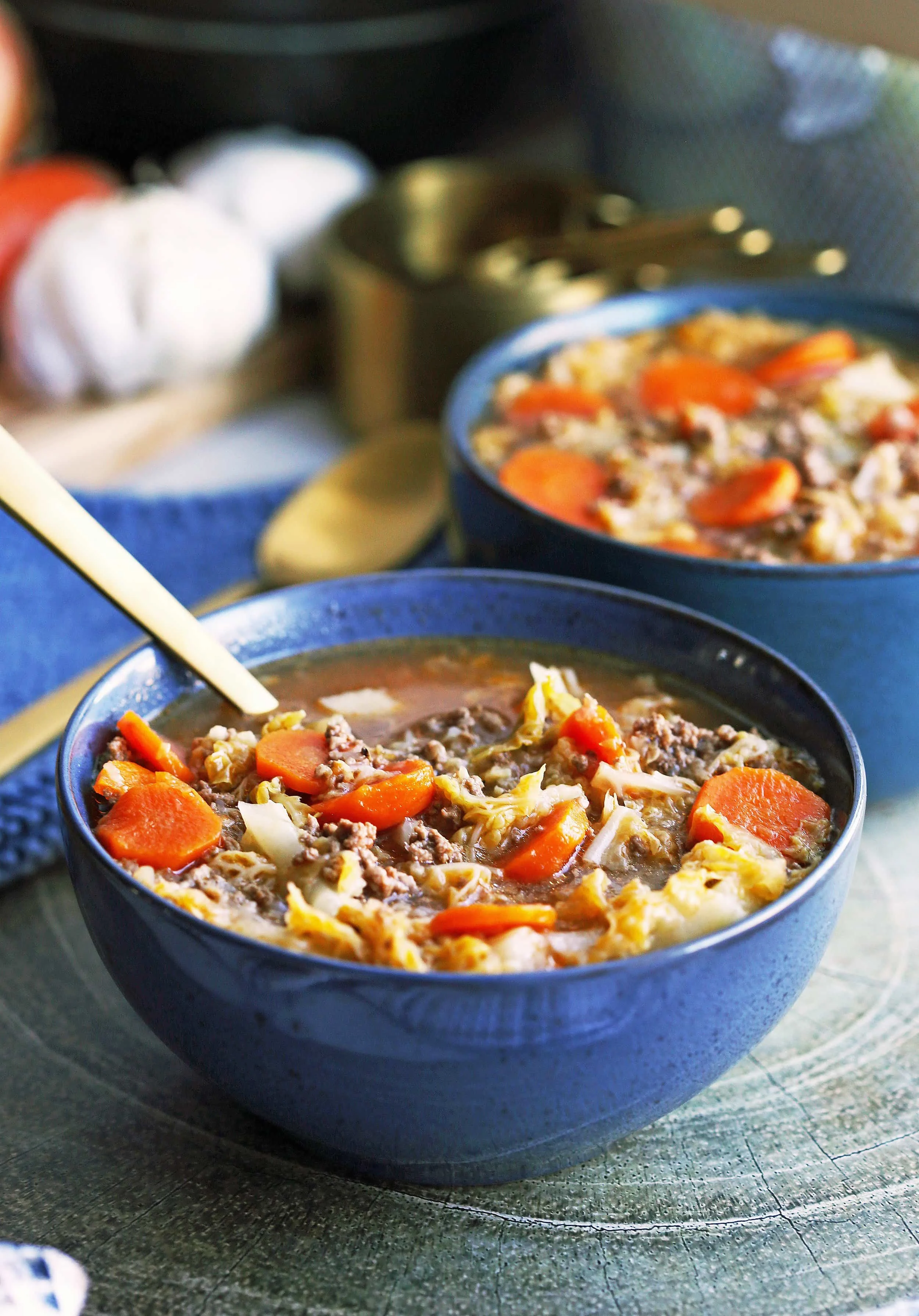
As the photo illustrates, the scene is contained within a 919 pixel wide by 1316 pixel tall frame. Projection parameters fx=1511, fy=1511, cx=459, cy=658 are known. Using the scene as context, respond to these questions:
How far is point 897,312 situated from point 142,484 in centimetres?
187

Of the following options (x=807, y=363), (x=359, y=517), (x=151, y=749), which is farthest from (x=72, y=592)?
(x=807, y=363)

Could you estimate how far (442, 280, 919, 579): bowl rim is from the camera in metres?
2.48

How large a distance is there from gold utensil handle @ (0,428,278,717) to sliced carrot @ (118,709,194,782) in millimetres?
134

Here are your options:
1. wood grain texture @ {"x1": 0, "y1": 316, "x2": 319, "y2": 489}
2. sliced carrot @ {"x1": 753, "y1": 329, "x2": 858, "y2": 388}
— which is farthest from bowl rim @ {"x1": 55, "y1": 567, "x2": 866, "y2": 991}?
wood grain texture @ {"x1": 0, "y1": 316, "x2": 319, "y2": 489}

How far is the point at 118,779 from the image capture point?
1913 millimetres

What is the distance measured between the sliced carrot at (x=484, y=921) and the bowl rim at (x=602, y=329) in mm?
835

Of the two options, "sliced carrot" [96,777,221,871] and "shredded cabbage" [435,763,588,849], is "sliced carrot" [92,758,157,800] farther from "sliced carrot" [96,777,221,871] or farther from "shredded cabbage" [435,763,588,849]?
"shredded cabbage" [435,763,588,849]

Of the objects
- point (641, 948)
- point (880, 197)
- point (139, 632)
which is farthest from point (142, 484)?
point (641, 948)

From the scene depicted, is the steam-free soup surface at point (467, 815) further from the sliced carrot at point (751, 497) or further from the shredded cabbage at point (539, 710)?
the sliced carrot at point (751, 497)

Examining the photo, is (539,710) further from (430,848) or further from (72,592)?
(72,592)

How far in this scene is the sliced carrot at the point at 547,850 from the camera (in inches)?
71.6

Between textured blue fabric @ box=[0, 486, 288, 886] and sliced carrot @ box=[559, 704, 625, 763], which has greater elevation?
sliced carrot @ box=[559, 704, 625, 763]

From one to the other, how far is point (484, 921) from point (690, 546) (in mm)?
1057

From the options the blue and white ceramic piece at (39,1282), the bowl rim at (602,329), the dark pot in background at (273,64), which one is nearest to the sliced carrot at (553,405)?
the bowl rim at (602,329)
